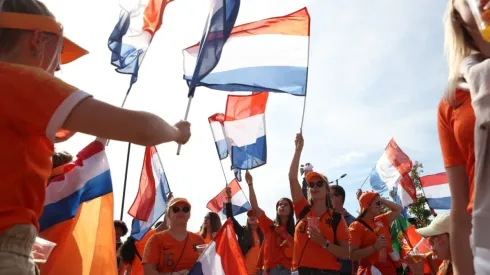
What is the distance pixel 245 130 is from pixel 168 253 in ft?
8.30

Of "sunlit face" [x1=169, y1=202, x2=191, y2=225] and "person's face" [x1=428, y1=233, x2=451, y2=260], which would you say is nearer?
"person's face" [x1=428, y1=233, x2=451, y2=260]

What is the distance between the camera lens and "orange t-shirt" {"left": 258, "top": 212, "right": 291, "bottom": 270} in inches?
290

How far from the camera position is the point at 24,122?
1.72 m

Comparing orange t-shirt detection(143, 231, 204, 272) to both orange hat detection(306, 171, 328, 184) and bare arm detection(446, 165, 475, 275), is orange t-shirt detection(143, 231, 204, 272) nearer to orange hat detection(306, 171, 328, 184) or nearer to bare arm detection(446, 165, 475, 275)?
orange hat detection(306, 171, 328, 184)

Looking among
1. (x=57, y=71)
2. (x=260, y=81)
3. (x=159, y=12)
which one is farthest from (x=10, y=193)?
(x=159, y=12)

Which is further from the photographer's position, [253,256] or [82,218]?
[253,256]

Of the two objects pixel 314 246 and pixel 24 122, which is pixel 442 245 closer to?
pixel 314 246

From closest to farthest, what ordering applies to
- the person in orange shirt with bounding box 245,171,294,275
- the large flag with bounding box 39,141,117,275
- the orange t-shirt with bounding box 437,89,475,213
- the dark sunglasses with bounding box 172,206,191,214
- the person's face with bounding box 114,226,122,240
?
the orange t-shirt with bounding box 437,89,475,213, the large flag with bounding box 39,141,117,275, the dark sunglasses with bounding box 172,206,191,214, the person in orange shirt with bounding box 245,171,294,275, the person's face with bounding box 114,226,122,240

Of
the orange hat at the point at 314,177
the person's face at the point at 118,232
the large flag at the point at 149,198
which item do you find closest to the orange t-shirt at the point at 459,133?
the orange hat at the point at 314,177

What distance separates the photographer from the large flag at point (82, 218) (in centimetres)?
392

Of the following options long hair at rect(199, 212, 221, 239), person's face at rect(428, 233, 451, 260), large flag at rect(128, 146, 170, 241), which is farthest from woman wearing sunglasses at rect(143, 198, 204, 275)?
large flag at rect(128, 146, 170, 241)

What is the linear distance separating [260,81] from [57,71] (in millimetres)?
4390

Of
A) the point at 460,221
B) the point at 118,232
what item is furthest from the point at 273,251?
the point at 460,221

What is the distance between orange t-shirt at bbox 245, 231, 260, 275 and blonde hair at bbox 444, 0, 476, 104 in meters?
7.58
